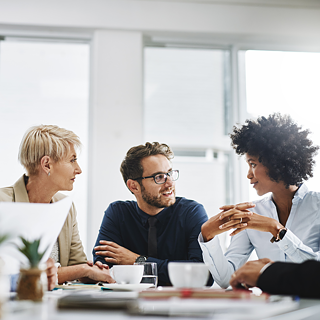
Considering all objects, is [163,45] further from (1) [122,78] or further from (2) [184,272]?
(2) [184,272]

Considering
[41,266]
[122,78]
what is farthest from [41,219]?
[122,78]


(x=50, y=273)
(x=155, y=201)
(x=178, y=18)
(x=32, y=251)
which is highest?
(x=178, y=18)

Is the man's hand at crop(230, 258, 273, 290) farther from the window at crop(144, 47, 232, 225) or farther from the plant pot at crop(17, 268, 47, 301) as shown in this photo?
the window at crop(144, 47, 232, 225)

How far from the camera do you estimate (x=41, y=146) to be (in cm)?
220

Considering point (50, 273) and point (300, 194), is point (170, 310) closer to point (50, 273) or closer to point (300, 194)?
point (50, 273)

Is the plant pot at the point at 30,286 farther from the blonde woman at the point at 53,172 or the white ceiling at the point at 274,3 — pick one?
the white ceiling at the point at 274,3

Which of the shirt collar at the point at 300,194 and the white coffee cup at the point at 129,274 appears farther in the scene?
the shirt collar at the point at 300,194

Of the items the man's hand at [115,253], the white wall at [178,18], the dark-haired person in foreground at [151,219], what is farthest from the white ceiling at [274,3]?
the man's hand at [115,253]

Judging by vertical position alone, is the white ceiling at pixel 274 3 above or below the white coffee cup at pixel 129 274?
above

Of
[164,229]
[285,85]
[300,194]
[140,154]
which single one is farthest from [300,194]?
[285,85]

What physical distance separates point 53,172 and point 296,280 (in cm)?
166

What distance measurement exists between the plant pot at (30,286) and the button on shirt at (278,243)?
0.99 m

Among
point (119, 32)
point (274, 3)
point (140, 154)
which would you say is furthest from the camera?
point (274, 3)

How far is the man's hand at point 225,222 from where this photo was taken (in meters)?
1.69
